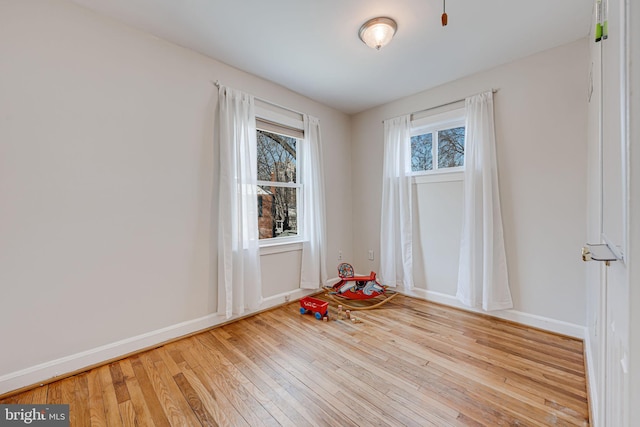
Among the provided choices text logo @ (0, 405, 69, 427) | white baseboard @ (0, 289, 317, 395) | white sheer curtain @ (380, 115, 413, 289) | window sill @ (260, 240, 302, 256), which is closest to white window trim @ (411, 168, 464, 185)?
white sheer curtain @ (380, 115, 413, 289)

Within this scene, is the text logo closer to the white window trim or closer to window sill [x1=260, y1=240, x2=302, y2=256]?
window sill [x1=260, y1=240, x2=302, y2=256]

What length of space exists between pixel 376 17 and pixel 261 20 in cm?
88

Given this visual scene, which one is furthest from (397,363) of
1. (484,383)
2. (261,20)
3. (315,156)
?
(261,20)

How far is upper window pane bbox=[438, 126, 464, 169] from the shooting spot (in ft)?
9.58

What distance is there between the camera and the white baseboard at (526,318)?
222 centimetres

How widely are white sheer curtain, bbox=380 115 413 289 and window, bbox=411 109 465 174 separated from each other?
11cm

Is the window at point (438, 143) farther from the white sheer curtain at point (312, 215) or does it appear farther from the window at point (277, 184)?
the window at point (277, 184)

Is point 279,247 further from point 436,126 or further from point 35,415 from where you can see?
point 436,126

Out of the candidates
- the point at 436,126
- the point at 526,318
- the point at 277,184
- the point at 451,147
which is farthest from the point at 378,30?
→ the point at 526,318

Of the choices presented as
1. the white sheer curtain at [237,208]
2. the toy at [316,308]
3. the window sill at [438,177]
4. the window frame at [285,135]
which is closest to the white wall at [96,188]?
the white sheer curtain at [237,208]

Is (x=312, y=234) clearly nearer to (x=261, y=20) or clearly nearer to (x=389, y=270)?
(x=389, y=270)

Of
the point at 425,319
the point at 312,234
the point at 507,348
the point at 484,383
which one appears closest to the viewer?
the point at 484,383

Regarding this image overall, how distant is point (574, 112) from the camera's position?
7.16ft

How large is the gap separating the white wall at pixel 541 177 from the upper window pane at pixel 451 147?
0.29 m
